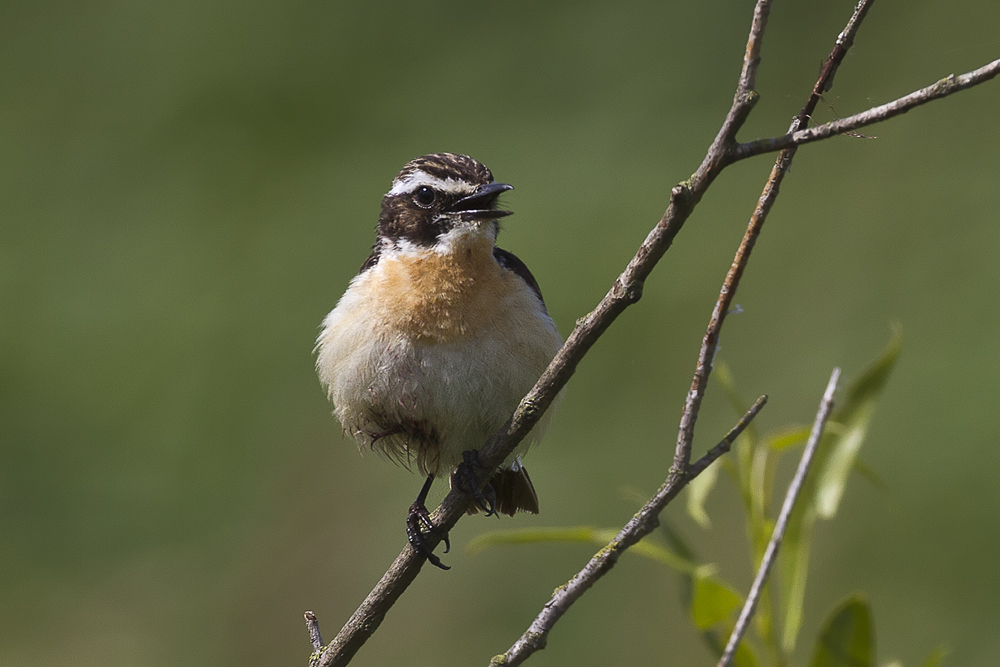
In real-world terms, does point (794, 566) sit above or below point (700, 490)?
below

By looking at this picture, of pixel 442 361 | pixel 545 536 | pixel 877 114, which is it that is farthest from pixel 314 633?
pixel 877 114

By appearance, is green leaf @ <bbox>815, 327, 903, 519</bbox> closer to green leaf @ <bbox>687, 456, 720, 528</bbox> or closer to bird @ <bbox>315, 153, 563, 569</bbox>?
green leaf @ <bbox>687, 456, 720, 528</bbox>

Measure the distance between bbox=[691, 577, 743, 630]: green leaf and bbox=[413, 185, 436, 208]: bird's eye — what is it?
1643 mm

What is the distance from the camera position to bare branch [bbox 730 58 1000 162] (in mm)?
1717

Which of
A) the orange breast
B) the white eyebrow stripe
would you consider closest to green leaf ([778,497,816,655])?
the orange breast

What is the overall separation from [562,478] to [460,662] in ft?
4.22

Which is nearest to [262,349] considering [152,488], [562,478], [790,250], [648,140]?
[152,488]

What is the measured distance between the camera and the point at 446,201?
12.1ft

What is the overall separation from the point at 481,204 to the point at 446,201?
0.14 m

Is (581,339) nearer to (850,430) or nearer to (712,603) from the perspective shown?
(712,603)

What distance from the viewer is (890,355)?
300 centimetres

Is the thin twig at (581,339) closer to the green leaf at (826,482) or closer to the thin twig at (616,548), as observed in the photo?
the thin twig at (616,548)

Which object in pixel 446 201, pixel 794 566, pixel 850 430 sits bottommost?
pixel 794 566

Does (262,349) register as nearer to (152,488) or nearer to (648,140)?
(152,488)
